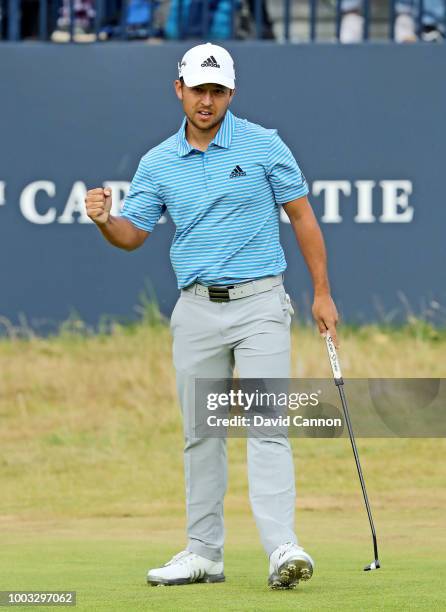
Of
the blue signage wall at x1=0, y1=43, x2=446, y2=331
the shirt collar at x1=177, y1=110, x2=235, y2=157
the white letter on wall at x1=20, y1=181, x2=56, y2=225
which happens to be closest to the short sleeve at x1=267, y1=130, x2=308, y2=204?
the shirt collar at x1=177, y1=110, x2=235, y2=157

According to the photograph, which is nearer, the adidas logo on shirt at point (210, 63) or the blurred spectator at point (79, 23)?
A: the adidas logo on shirt at point (210, 63)

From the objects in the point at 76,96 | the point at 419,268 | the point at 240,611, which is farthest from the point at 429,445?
the point at 240,611

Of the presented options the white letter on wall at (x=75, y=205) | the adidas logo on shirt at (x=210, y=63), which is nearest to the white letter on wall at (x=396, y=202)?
the white letter on wall at (x=75, y=205)

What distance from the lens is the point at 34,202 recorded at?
10.9 m

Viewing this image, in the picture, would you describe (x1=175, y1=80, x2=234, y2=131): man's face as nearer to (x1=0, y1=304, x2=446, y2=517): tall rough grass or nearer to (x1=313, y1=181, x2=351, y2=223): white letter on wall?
(x1=0, y1=304, x2=446, y2=517): tall rough grass

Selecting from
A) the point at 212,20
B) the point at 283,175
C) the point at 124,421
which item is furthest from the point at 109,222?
the point at 212,20

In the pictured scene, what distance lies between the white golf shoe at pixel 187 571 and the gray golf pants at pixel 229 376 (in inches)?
1.1

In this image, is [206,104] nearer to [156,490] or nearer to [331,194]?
[156,490]

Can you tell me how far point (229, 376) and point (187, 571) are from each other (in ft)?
2.21

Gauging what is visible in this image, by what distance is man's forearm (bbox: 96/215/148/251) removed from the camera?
5531mm

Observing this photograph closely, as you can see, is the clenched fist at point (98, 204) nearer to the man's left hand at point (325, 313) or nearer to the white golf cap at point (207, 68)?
the white golf cap at point (207, 68)

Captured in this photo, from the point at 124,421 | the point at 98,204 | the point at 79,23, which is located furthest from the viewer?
the point at 79,23

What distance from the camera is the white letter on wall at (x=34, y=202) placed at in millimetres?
10938

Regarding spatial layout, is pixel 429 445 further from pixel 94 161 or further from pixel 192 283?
pixel 192 283
